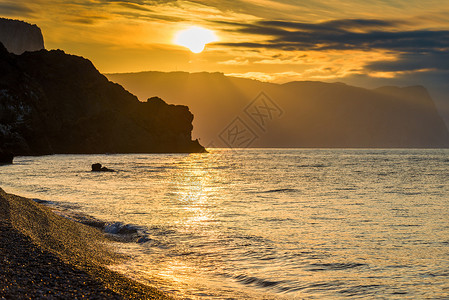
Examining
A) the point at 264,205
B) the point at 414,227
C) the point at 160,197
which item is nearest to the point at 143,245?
the point at 414,227

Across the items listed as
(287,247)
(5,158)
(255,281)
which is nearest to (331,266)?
(255,281)

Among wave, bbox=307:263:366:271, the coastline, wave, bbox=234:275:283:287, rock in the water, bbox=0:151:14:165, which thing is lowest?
wave, bbox=234:275:283:287

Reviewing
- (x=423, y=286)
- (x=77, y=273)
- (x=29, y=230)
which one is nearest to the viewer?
(x=77, y=273)

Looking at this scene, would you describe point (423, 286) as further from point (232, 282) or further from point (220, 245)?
point (220, 245)

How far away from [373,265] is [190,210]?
18386mm

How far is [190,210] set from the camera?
33.8 m

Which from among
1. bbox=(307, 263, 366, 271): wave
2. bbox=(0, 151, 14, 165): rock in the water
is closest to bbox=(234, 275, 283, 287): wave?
bbox=(307, 263, 366, 271): wave

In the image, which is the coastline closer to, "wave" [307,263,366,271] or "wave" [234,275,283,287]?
"wave" [234,275,283,287]

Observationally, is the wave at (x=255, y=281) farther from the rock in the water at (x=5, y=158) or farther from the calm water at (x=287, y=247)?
the rock in the water at (x=5, y=158)

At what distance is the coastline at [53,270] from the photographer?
10.2m

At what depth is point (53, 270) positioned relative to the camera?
11.6 m

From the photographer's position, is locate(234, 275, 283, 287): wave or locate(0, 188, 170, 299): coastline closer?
locate(0, 188, 170, 299): coastline

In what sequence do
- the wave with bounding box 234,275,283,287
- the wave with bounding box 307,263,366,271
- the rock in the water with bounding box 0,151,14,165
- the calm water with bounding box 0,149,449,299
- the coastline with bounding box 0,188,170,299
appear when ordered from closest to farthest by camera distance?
the coastline with bounding box 0,188,170,299
the calm water with bounding box 0,149,449,299
the wave with bounding box 234,275,283,287
the wave with bounding box 307,263,366,271
the rock in the water with bounding box 0,151,14,165

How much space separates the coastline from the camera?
33.5ft
